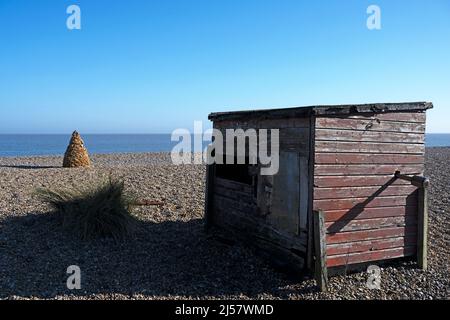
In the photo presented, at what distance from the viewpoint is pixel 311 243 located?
19.2 ft

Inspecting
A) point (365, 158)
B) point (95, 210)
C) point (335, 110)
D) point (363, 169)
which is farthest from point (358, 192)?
point (95, 210)

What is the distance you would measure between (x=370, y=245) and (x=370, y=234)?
7.3 inches

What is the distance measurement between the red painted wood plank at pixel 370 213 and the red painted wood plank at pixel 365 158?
0.77 meters

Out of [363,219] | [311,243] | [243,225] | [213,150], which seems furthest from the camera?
[213,150]

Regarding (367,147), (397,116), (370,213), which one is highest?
(397,116)

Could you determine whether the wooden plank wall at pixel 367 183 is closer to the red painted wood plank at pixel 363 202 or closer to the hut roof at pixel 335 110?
the red painted wood plank at pixel 363 202

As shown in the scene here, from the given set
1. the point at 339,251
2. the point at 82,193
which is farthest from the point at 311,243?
the point at 82,193

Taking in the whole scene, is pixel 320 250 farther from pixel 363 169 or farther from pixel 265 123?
pixel 265 123

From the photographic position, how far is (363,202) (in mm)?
6258

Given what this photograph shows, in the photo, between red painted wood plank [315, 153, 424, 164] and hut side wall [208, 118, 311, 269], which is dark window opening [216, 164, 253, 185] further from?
red painted wood plank [315, 153, 424, 164]

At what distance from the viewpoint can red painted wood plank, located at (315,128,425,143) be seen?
5.85 meters

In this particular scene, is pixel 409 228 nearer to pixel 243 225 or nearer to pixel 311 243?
pixel 311 243

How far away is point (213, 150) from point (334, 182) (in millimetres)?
3167
